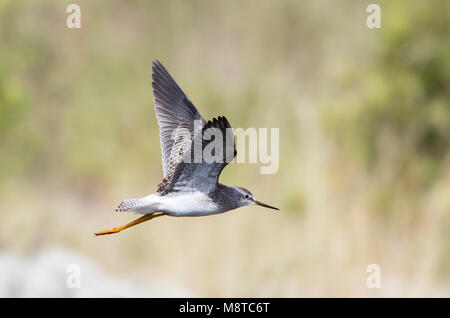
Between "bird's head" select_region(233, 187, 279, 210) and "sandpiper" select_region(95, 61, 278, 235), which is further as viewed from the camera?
"bird's head" select_region(233, 187, 279, 210)

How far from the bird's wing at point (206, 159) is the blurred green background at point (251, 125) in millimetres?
4089

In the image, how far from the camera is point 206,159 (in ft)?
11.1

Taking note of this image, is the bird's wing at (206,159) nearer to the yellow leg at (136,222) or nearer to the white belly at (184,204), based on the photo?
the white belly at (184,204)

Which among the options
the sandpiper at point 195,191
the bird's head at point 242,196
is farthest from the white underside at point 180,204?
the bird's head at point 242,196

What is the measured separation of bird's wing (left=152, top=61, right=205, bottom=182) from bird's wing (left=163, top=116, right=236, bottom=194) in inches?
31.7

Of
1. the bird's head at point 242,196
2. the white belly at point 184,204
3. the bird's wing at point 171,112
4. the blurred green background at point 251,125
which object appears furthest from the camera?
the blurred green background at point 251,125

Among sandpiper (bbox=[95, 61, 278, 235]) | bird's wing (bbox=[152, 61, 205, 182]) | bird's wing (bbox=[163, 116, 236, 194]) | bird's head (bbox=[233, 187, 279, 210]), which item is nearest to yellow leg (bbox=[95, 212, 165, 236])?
sandpiper (bbox=[95, 61, 278, 235])

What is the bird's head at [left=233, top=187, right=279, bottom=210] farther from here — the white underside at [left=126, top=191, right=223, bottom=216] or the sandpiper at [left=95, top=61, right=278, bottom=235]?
the white underside at [left=126, top=191, right=223, bottom=216]

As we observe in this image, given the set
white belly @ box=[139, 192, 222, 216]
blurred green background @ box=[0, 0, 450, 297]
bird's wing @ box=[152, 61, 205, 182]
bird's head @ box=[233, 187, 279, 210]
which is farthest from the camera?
blurred green background @ box=[0, 0, 450, 297]

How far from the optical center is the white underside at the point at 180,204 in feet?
10.9

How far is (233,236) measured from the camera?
7598mm

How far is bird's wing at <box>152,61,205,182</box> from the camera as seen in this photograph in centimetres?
434

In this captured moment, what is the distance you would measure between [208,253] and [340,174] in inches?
65.3
